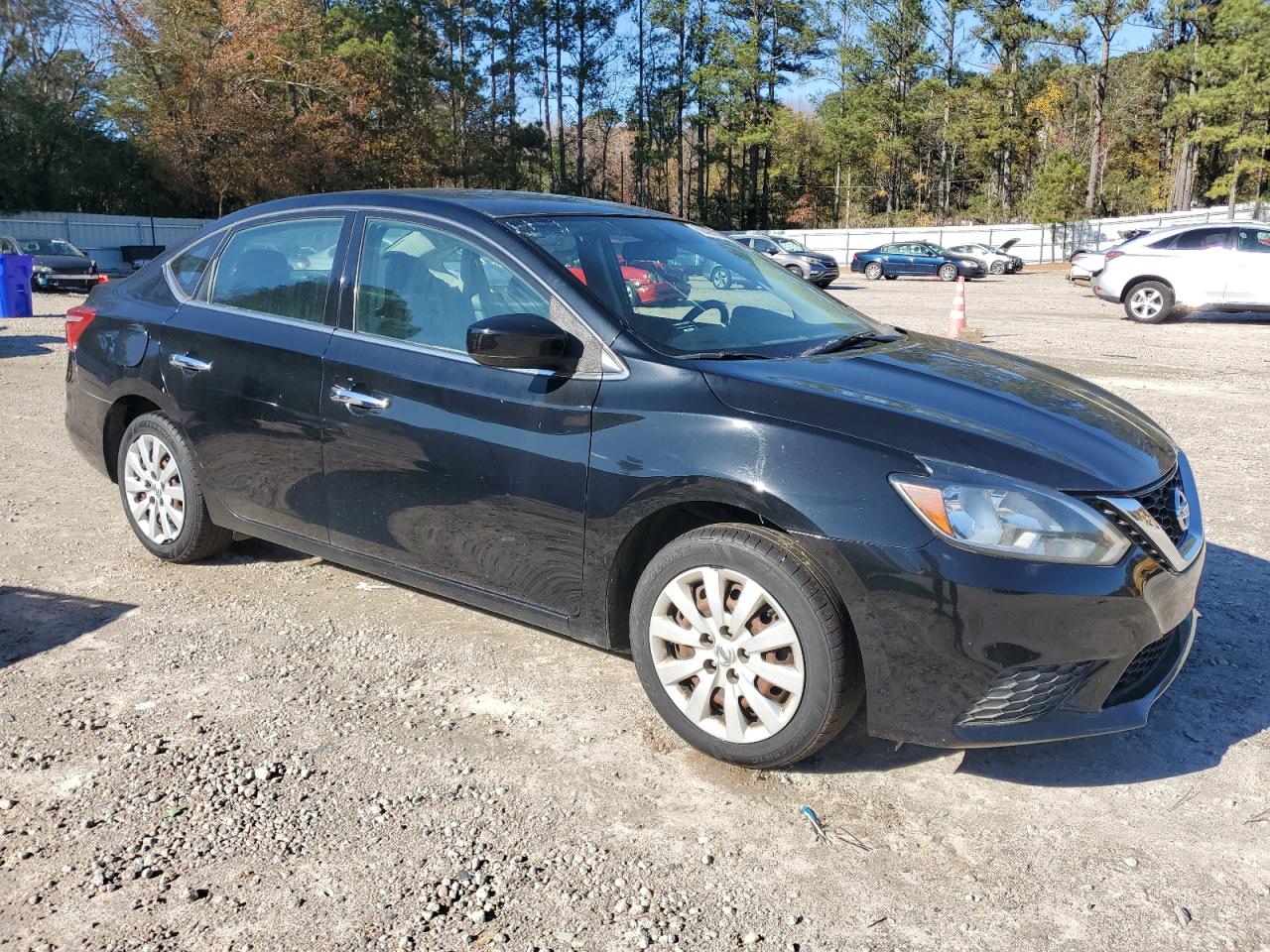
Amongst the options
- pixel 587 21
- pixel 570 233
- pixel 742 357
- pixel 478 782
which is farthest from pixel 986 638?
pixel 587 21

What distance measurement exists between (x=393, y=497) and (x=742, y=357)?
1.35m

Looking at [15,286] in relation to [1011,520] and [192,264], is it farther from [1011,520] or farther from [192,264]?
[1011,520]

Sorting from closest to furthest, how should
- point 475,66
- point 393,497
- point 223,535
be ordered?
1. point 393,497
2. point 223,535
3. point 475,66

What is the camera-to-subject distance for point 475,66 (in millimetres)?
63094

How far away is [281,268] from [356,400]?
901 mm

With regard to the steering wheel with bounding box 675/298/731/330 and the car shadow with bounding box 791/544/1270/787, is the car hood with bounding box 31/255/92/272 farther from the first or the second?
the car shadow with bounding box 791/544/1270/787

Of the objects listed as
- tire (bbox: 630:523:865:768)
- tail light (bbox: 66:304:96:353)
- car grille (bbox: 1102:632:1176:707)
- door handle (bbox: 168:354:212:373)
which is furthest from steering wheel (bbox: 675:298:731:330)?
tail light (bbox: 66:304:96:353)

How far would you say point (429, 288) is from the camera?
4.08 m

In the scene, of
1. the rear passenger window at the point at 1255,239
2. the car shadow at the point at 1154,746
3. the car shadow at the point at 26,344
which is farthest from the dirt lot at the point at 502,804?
the rear passenger window at the point at 1255,239

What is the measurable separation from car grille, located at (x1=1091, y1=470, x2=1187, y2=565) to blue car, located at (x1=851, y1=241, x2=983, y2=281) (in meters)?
35.8

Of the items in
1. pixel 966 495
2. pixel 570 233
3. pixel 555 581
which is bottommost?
pixel 555 581

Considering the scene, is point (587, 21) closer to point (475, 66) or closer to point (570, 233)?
point (475, 66)

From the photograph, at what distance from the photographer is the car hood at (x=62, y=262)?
23625mm

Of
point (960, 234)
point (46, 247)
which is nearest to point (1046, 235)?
point (960, 234)
